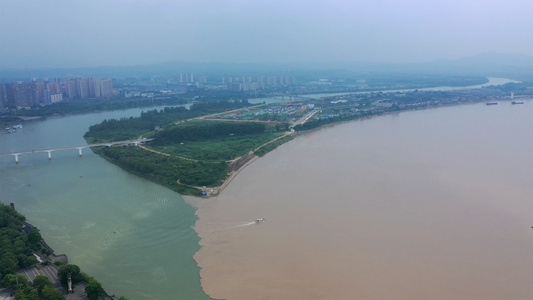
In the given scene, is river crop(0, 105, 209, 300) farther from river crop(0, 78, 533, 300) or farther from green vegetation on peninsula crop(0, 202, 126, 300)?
green vegetation on peninsula crop(0, 202, 126, 300)

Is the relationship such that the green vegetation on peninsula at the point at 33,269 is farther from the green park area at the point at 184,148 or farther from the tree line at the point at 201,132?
the tree line at the point at 201,132

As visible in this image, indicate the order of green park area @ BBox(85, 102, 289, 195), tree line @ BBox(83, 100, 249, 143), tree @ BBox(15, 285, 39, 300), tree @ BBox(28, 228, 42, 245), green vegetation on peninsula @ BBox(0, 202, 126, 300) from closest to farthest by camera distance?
tree @ BBox(15, 285, 39, 300) < green vegetation on peninsula @ BBox(0, 202, 126, 300) < tree @ BBox(28, 228, 42, 245) < green park area @ BBox(85, 102, 289, 195) < tree line @ BBox(83, 100, 249, 143)

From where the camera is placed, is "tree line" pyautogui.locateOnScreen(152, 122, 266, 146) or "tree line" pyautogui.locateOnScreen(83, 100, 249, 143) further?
"tree line" pyautogui.locateOnScreen(83, 100, 249, 143)

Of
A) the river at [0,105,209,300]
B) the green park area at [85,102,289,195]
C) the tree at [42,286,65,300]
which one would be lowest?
the river at [0,105,209,300]

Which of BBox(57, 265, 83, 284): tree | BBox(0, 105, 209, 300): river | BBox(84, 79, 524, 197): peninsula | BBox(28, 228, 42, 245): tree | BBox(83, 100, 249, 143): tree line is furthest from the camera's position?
BBox(83, 100, 249, 143): tree line

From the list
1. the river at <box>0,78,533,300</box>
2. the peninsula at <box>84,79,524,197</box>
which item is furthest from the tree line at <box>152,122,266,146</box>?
the river at <box>0,78,533,300</box>

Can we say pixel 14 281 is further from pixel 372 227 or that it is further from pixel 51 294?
pixel 372 227

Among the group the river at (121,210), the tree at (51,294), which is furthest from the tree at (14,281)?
the river at (121,210)

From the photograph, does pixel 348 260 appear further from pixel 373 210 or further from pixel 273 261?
pixel 373 210
